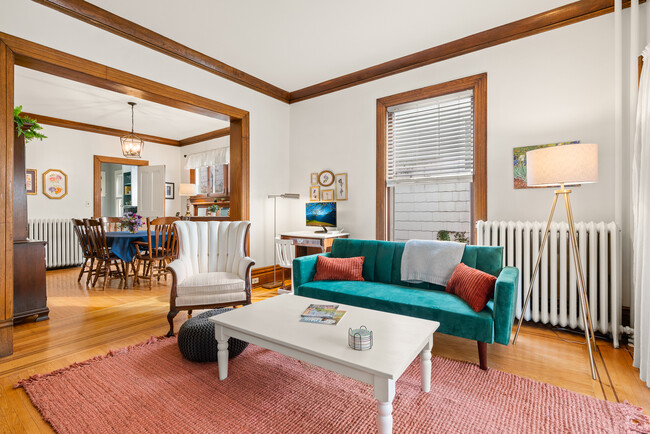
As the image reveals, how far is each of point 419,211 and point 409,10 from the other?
85.8 inches

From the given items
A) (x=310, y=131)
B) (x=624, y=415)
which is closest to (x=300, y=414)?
(x=624, y=415)

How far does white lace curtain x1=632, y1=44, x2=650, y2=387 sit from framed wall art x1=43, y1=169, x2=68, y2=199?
8.06 m

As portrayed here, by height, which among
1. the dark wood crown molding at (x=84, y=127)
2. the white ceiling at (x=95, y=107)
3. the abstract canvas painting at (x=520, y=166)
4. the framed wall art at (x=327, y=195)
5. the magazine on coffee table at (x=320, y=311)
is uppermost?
the white ceiling at (x=95, y=107)

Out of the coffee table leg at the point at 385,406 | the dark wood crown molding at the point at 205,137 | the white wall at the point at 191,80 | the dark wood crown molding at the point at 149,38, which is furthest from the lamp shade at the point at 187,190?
the coffee table leg at the point at 385,406

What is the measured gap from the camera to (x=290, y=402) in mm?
1806

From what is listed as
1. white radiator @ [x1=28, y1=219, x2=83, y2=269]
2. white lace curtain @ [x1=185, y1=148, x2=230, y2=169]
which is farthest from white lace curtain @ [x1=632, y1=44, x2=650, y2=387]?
white radiator @ [x1=28, y1=219, x2=83, y2=269]

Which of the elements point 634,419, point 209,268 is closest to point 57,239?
point 209,268

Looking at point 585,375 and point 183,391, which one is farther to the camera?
point 585,375

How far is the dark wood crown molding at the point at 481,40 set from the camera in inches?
115

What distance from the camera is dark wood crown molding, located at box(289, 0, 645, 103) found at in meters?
2.91

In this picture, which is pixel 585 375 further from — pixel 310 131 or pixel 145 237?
pixel 145 237

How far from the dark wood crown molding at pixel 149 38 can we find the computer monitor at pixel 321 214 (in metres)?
1.86

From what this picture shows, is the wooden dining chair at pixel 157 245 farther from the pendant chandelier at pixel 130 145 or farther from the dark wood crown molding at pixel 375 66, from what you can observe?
the dark wood crown molding at pixel 375 66

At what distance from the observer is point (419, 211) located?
4.11 m
